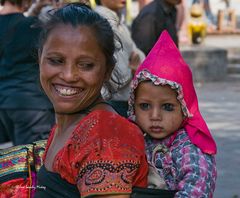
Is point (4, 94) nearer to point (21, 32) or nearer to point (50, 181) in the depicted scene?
point (21, 32)

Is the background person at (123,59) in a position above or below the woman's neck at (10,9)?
below

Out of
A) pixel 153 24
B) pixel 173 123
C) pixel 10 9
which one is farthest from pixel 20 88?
pixel 173 123

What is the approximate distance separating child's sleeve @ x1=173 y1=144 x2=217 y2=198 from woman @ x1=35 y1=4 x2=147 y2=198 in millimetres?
376

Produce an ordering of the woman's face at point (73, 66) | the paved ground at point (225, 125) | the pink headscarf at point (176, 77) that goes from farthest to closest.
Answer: the paved ground at point (225, 125)
the pink headscarf at point (176, 77)
the woman's face at point (73, 66)

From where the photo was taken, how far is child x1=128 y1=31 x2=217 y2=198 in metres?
2.85

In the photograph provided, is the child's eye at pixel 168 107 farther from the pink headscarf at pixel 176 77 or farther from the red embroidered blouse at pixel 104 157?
the red embroidered blouse at pixel 104 157

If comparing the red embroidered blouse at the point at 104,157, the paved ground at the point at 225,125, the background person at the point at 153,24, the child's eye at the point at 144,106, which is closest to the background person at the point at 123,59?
the background person at the point at 153,24

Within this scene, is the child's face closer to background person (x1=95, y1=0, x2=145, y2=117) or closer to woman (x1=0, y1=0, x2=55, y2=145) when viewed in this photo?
background person (x1=95, y1=0, x2=145, y2=117)

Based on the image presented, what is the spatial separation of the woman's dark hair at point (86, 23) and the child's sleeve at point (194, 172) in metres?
0.46

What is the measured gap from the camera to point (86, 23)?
2.61 m

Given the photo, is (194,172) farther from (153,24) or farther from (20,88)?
(153,24)

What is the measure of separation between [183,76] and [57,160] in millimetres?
706

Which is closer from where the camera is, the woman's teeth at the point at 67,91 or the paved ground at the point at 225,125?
the woman's teeth at the point at 67,91

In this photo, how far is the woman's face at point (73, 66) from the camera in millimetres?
2561
